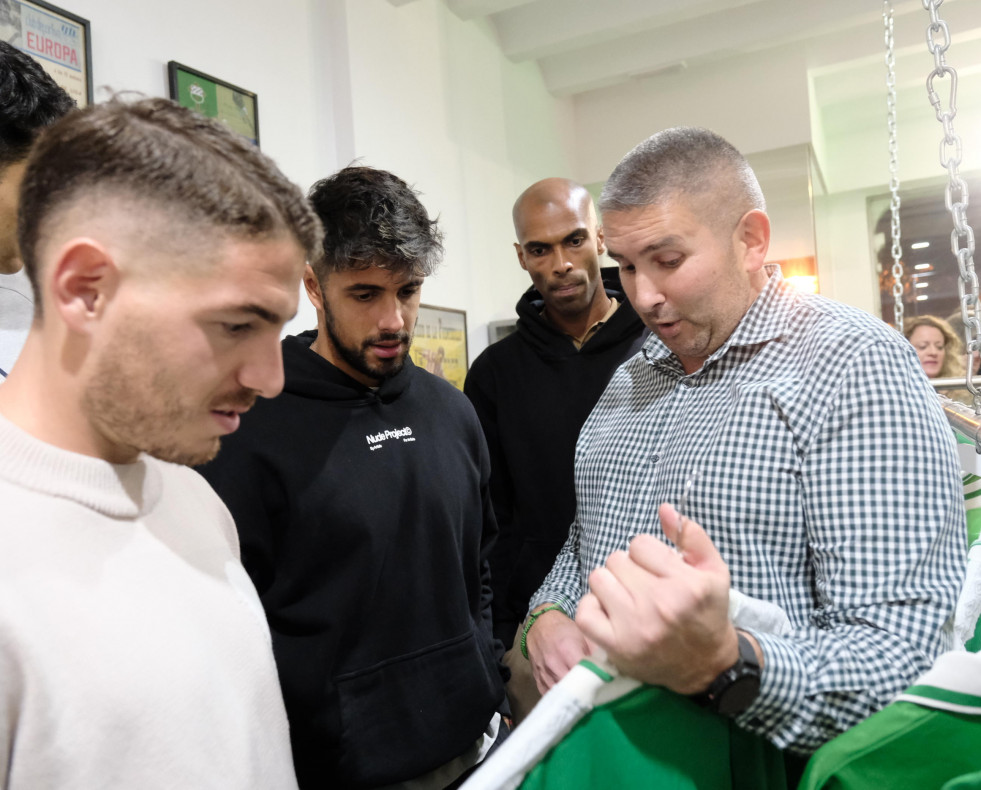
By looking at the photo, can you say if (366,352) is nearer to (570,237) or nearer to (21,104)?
(21,104)

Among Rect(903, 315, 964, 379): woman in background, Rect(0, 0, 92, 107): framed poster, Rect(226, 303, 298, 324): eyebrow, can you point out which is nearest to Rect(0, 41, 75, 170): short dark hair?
Rect(226, 303, 298, 324): eyebrow

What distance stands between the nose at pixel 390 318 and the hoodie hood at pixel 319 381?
135 mm

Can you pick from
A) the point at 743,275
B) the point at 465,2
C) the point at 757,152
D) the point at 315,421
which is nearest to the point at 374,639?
the point at 315,421

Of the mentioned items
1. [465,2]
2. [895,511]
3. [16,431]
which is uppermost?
[465,2]

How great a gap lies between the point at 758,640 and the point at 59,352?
2.77ft

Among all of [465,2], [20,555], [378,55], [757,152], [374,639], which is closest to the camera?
[20,555]

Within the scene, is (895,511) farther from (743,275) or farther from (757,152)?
(757,152)

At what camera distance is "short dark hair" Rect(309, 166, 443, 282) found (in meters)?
1.63

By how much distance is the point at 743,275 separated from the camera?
1379 millimetres

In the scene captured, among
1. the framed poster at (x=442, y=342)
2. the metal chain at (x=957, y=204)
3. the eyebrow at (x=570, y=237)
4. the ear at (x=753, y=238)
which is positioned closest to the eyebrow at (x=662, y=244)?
the ear at (x=753, y=238)

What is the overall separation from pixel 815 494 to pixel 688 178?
0.60 metres

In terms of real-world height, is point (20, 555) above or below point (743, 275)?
below

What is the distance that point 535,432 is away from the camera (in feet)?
7.64

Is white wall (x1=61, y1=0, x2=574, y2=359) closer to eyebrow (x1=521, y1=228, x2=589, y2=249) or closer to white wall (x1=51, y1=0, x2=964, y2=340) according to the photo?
white wall (x1=51, y1=0, x2=964, y2=340)
